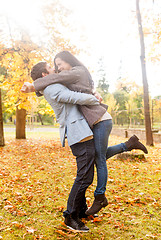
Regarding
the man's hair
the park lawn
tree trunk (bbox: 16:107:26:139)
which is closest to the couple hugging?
the man's hair

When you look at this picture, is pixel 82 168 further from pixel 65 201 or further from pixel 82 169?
pixel 65 201

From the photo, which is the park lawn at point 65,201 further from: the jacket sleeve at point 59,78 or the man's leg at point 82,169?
the jacket sleeve at point 59,78

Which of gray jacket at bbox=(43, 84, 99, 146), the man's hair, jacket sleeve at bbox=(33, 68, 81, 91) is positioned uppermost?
the man's hair

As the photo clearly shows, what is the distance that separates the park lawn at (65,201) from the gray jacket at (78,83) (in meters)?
1.40

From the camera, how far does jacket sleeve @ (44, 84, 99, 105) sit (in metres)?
2.55

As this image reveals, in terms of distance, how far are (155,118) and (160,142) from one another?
3572 millimetres

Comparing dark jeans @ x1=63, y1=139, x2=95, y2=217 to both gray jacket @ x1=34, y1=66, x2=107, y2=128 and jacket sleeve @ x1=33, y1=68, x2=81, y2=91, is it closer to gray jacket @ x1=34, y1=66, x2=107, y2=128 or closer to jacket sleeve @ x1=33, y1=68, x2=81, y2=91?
gray jacket @ x1=34, y1=66, x2=107, y2=128

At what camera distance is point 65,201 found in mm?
3875

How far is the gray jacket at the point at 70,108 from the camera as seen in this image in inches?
101

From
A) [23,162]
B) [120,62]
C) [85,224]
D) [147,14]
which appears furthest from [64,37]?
[120,62]

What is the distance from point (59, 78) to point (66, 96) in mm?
223

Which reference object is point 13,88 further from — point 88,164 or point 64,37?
point 88,164

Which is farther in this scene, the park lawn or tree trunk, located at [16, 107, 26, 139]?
tree trunk, located at [16, 107, 26, 139]

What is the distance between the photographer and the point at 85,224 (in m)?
3.09
